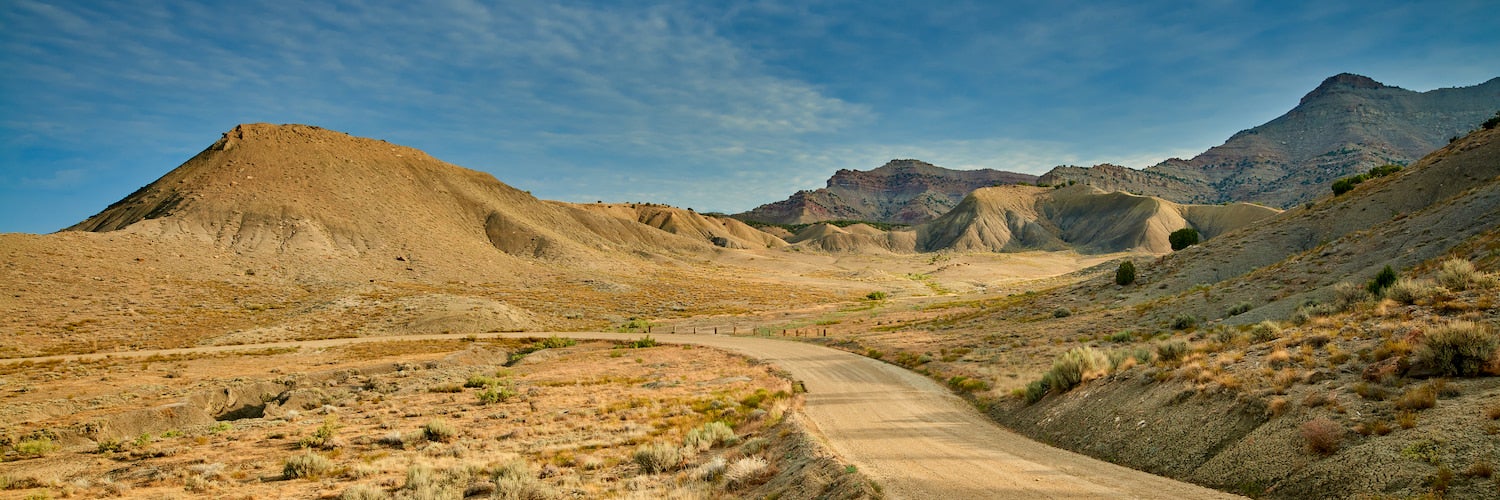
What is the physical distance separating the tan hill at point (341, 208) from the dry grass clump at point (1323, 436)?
266 ft

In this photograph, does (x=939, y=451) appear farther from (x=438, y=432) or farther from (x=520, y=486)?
(x=438, y=432)

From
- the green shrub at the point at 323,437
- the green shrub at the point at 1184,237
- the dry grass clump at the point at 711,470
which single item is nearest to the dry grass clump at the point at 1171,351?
the dry grass clump at the point at 711,470

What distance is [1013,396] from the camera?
1814cm

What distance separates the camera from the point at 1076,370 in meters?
16.5

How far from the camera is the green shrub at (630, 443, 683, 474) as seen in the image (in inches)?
511

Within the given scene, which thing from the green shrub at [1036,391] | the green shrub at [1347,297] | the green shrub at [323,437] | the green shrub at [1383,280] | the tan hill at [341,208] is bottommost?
the green shrub at [1036,391]

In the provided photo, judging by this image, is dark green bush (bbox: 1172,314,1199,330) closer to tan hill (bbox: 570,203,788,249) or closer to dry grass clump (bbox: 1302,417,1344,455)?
dry grass clump (bbox: 1302,417,1344,455)

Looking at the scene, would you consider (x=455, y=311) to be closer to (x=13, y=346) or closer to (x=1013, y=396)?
(x=13, y=346)

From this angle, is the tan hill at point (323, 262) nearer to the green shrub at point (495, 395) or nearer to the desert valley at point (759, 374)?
the desert valley at point (759, 374)

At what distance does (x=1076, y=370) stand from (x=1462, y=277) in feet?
29.1

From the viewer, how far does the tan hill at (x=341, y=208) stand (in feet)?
236

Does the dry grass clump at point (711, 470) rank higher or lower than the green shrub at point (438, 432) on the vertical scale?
lower

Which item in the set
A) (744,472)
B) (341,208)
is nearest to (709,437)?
(744,472)

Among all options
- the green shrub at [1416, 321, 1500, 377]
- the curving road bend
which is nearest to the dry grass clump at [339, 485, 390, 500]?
the curving road bend
